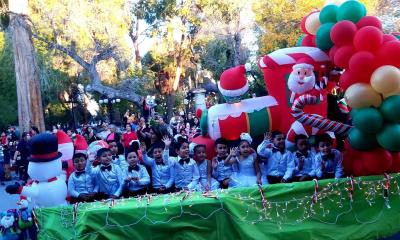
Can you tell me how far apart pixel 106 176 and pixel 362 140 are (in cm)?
337

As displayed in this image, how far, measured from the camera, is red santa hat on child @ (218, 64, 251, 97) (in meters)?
7.14

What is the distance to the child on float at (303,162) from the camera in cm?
597

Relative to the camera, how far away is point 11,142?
1630 cm

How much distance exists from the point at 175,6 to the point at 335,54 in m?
24.3

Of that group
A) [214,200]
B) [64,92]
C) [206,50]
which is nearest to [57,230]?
[214,200]

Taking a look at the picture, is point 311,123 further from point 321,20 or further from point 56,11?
point 56,11

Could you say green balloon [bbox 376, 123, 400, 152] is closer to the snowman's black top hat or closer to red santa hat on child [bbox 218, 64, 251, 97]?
red santa hat on child [bbox 218, 64, 251, 97]

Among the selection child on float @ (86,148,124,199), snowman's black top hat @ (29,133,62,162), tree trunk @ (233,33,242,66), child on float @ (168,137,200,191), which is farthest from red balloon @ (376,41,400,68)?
tree trunk @ (233,33,242,66)

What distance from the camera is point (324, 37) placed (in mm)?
6488

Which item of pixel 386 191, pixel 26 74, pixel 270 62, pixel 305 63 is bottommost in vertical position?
pixel 386 191

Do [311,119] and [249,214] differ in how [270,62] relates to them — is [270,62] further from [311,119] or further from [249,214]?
[249,214]

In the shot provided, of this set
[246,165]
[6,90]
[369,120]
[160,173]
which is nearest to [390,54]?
[369,120]

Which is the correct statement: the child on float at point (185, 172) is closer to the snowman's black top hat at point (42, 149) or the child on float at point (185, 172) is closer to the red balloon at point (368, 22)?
the snowman's black top hat at point (42, 149)

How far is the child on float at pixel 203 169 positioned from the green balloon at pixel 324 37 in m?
2.25
